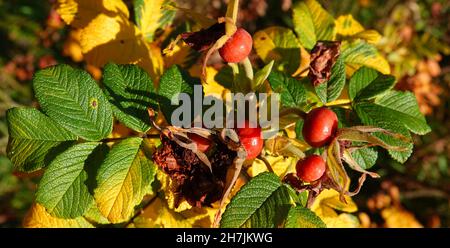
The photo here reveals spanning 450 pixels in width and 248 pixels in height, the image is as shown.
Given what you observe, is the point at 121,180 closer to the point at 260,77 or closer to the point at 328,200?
the point at 260,77

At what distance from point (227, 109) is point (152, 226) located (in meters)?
0.57

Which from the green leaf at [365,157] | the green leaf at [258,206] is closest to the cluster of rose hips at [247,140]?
the green leaf at [258,206]

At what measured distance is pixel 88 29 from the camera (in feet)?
6.36

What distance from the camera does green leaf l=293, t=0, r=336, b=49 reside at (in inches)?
79.8

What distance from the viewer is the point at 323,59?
1640 millimetres

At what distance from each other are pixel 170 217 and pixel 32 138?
64 centimetres

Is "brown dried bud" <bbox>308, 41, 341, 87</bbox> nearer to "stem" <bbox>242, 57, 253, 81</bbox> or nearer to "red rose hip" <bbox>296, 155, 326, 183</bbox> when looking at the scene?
"stem" <bbox>242, 57, 253, 81</bbox>

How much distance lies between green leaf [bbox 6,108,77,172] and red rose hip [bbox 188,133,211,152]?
461 mm

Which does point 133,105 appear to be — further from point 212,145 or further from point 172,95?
point 212,145

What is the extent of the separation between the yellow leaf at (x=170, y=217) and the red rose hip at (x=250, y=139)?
0.59 meters

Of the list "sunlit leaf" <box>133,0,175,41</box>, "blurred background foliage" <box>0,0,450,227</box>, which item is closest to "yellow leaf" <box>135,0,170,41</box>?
"sunlit leaf" <box>133,0,175,41</box>

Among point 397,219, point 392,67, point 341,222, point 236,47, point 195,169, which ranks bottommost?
point 397,219

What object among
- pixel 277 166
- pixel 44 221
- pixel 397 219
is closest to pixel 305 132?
pixel 277 166
